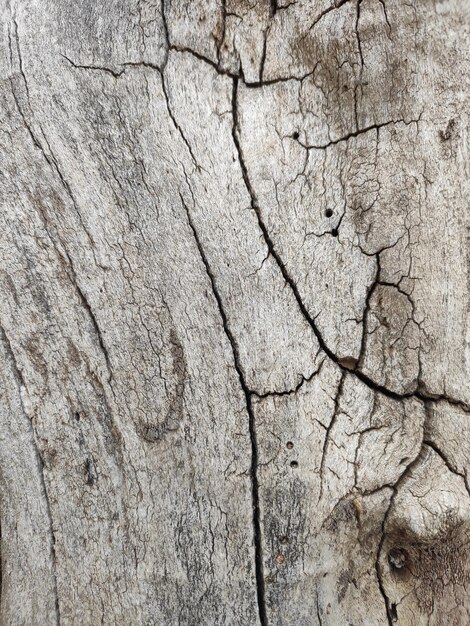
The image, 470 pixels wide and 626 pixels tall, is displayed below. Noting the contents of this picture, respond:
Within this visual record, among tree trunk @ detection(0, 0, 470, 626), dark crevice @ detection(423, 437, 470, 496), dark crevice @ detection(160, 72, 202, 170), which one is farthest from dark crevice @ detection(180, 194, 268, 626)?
dark crevice @ detection(423, 437, 470, 496)

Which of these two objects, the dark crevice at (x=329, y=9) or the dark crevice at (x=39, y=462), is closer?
the dark crevice at (x=329, y=9)

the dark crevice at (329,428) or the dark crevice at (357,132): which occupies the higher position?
the dark crevice at (357,132)

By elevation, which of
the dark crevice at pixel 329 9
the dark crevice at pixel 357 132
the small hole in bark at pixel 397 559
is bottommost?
the small hole in bark at pixel 397 559

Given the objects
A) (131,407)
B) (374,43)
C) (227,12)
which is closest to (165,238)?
(131,407)

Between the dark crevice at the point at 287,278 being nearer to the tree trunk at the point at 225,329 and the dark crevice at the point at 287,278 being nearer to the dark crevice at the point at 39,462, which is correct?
the tree trunk at the point at 225,329

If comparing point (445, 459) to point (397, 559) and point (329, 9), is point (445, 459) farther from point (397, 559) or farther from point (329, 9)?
point (329, 9)

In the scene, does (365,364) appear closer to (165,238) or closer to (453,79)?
(165,238)

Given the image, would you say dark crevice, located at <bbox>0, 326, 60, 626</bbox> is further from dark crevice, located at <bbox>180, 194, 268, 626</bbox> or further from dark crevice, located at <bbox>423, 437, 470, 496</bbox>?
dark crevice, located at <bbox>423, 437, 470, 496</bbox>

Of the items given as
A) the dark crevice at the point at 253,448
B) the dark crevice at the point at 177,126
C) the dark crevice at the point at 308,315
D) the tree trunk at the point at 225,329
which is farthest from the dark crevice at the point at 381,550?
the dark crevice at the point at 177,126

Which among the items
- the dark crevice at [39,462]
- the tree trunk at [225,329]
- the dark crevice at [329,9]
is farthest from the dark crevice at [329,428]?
the dark crevice at [329,9]
